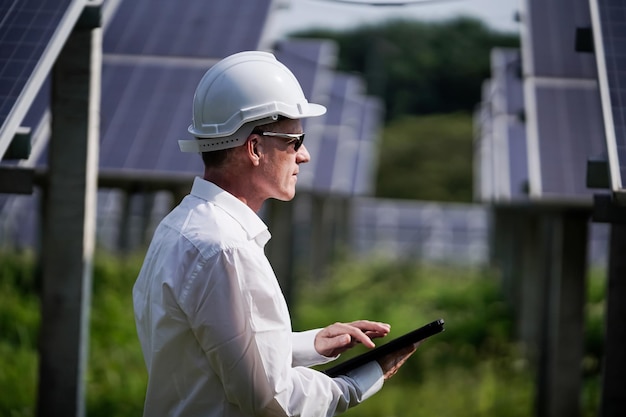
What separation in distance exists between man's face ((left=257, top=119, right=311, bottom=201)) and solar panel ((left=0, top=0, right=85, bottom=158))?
4.07 ft

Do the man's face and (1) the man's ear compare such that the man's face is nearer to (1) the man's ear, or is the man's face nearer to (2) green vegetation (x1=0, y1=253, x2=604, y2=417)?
(1) the man's ear

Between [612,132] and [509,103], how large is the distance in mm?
10654

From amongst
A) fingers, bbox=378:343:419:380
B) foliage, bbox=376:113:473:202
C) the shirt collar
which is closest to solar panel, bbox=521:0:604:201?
fingers, bbox=378:343:419:380

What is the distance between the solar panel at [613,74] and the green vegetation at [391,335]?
176 inches

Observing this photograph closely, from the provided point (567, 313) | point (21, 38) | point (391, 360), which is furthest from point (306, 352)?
point (567, 313)

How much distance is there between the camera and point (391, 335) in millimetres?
13273

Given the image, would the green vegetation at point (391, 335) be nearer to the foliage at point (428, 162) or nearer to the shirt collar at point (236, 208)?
the shirt collar at point (236, 208)

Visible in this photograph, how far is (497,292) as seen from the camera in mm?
19125

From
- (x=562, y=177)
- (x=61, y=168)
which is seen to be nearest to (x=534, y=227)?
(x=562, y=177)

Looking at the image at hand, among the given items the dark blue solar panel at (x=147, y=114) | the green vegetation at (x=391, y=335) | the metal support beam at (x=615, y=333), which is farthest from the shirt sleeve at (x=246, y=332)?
the dark blue solar panel at (x=147, y=114)

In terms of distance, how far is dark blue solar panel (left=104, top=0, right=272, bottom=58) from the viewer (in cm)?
980

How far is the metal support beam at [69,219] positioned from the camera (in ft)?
19.5

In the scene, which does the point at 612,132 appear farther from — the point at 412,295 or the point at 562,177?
the point at 412,295

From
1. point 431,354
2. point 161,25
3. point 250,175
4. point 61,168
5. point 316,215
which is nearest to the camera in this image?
point 250,175
